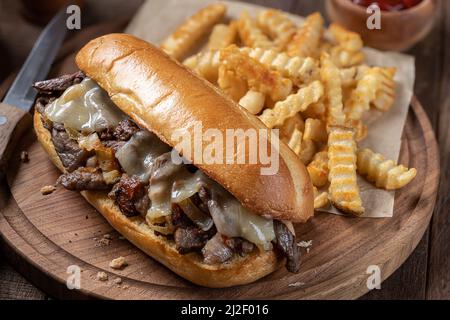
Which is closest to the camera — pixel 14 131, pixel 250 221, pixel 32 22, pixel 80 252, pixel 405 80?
pixel 250 221

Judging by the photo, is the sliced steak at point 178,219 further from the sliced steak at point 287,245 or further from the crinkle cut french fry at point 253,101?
the crinkle cut french fry at point 253,101

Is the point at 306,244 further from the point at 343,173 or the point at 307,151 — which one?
the point at 307,151

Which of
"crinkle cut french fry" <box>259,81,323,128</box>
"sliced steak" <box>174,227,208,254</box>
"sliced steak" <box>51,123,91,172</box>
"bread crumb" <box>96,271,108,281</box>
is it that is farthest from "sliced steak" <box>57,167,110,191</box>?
"crinkle cut french fry" <box>259,81,323,128</box>

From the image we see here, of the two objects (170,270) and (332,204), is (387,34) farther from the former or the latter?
(170,270)

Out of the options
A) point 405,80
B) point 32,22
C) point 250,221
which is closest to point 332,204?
point 250,221

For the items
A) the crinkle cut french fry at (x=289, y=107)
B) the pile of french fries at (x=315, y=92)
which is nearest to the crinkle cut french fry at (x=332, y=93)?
the pile of french fries at (x=315, y=92)

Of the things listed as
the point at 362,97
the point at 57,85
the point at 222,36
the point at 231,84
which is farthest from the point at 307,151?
the point at 57,85

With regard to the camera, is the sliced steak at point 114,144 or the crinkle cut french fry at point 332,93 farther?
the crinkle cut french fry at point 332,93
